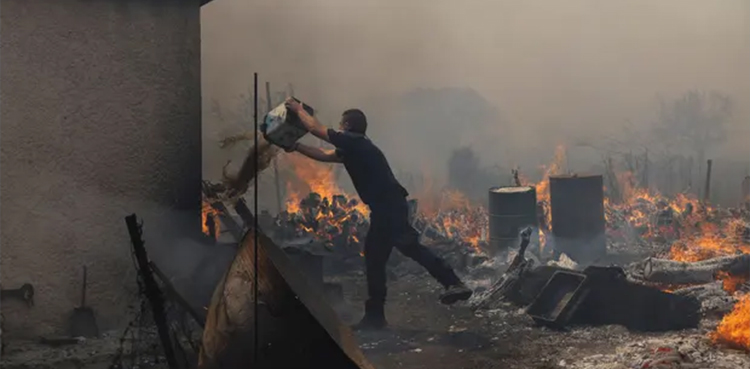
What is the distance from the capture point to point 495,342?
21.8ft

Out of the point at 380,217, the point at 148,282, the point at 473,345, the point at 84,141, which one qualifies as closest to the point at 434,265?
the point at 380,217

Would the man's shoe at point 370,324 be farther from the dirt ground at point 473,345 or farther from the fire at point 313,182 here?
the fire at point 313,182

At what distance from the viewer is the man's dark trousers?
23.9 ft

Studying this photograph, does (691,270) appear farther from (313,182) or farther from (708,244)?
(313,182)

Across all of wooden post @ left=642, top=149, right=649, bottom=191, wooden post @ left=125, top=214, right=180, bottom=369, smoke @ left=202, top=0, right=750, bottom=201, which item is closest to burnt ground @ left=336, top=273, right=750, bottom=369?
smoke @ left=202, top=0, right=750, bottom=201

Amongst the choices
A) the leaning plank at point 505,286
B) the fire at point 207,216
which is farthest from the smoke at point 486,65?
the leaning plank at point 505,286

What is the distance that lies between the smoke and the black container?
1.95 meters

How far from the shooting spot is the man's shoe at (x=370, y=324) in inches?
277

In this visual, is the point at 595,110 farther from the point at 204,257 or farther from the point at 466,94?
the point at 204,257

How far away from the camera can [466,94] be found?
26.3 feet

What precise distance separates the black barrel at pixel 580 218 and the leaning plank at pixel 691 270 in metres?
0.90

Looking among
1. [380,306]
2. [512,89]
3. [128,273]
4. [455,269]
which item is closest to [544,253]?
[455,269]

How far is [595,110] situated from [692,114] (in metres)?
1.38

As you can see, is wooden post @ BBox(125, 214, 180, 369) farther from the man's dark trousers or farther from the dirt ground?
the man's dark trousers
